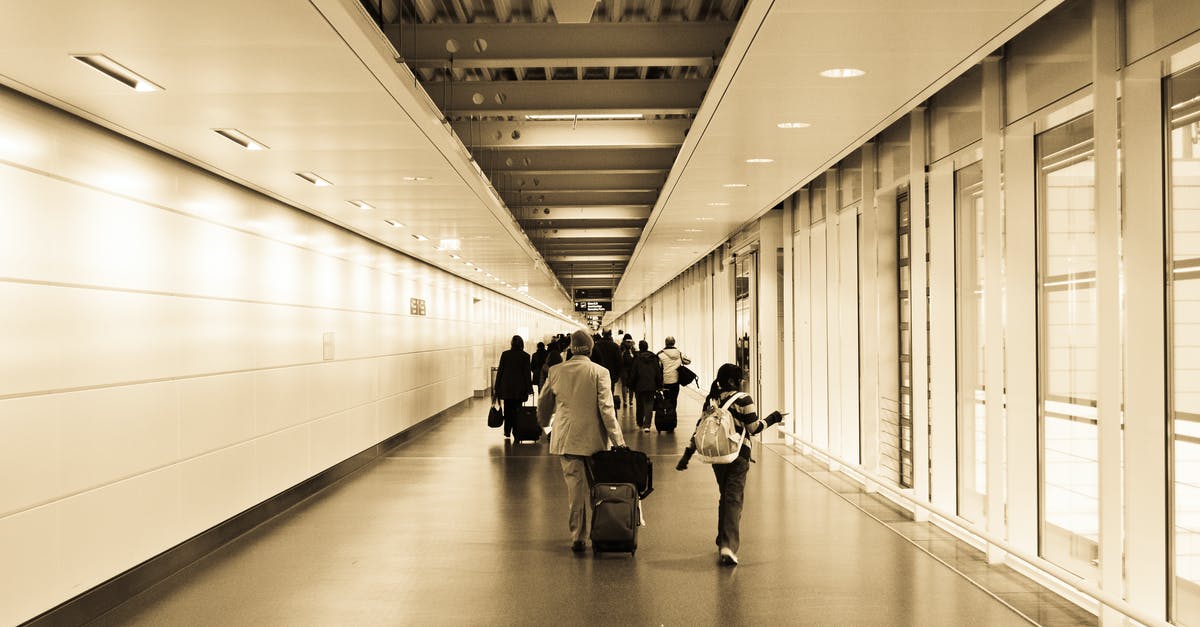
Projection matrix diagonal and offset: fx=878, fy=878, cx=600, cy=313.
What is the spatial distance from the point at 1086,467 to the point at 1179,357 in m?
1.50

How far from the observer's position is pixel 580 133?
10.3 meters

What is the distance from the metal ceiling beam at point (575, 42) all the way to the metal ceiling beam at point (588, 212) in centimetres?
956

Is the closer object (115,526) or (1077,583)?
(1077,583)

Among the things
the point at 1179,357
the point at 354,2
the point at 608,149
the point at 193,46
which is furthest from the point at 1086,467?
the point at 608,149

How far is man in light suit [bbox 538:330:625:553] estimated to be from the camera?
680 cm

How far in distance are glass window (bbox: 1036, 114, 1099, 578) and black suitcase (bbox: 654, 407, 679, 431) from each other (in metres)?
9.29

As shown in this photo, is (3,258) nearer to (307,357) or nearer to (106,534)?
(106,534)

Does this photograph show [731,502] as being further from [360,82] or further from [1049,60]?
[360,82]

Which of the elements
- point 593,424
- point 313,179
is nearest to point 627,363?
point 313,179

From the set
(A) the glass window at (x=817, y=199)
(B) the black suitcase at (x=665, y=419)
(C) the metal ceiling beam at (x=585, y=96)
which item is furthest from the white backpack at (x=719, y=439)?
(B) the black suitcase at (x=665, y=419)

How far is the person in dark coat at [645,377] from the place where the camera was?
48.7ft

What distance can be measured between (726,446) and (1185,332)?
9.72 ft

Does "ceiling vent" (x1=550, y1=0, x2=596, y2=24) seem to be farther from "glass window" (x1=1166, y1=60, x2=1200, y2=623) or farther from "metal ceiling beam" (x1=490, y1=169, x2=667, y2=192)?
"metal ceiling beam" (x1=490, y1=169, x2=667, y2=192)

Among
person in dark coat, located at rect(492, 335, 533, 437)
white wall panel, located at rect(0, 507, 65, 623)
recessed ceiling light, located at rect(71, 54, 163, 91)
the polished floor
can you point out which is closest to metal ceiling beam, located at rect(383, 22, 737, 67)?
recessed ceiling light, located at rect(71, 54, 163, 91)
